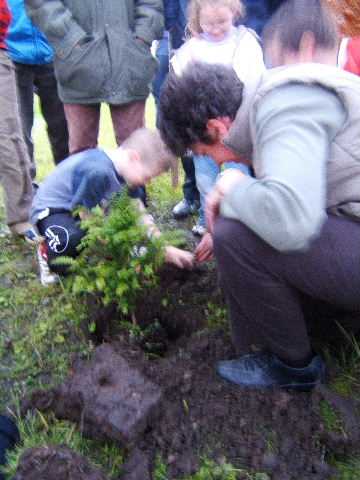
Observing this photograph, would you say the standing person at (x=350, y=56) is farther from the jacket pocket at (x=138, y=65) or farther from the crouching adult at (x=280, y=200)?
the jacket pocket at (x=138, y=65)

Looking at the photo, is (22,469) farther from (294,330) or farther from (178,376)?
(294,330)

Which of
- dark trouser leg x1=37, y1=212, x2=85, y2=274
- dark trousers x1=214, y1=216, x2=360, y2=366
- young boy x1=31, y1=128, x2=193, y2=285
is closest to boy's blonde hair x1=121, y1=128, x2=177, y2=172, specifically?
young boy x1=31, y1=128, x2=193, y2=285

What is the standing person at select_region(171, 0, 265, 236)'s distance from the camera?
3244mm

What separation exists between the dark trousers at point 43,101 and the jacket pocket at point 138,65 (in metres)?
1.04

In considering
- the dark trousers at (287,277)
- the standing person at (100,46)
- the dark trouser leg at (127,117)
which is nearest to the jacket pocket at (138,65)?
the standing person at (100,46)

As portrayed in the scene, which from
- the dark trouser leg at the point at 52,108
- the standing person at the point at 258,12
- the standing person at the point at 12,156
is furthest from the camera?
the dark trouser leg at the point at 52,108

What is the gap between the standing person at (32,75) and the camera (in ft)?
13.3

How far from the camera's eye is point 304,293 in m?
2.08

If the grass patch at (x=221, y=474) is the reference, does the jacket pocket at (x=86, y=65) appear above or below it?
above

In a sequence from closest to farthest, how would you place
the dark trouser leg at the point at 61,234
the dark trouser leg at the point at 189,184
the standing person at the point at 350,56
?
the standing person at the point at 350,56, the dark trouser leg at the point at 61,234, the dark trouser leg at the point at 189,184

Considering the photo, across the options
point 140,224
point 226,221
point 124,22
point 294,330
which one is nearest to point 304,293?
point 294,330

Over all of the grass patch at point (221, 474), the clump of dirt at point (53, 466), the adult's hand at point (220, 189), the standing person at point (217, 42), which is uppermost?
the standing person at point (217, 42)

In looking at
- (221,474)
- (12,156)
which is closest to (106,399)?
(221,474)

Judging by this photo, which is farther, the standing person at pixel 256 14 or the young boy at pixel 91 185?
the standing person at pixel 256 14
